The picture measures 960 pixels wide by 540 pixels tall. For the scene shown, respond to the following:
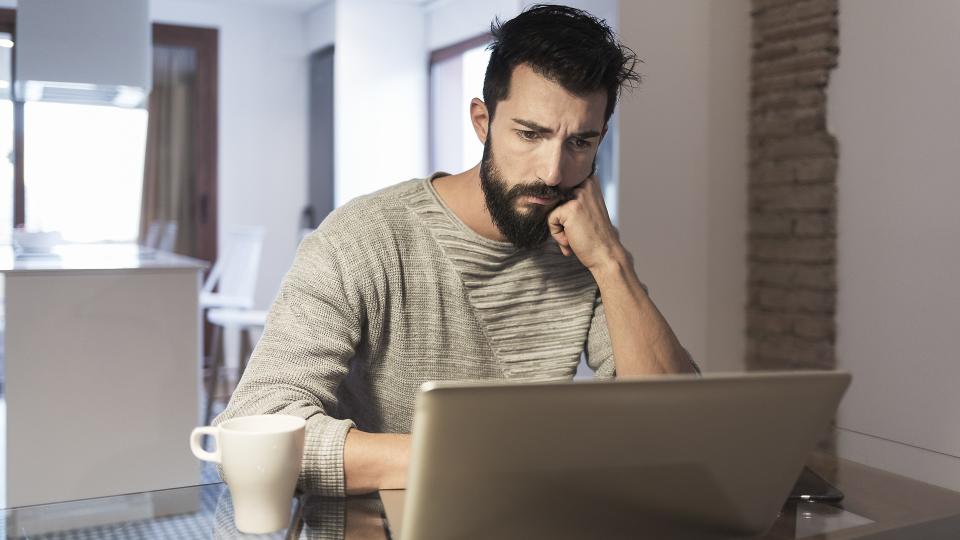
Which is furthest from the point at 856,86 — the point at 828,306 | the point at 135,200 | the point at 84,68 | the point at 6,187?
the point at 135,200

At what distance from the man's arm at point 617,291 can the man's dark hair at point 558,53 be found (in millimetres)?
154

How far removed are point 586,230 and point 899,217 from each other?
5.17 feet

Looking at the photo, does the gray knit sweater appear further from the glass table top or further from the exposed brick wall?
the exposed brick wall

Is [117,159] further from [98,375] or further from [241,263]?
[98,375]

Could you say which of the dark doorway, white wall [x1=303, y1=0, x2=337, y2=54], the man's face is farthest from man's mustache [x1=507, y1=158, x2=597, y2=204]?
white wall [x1=303, y1=0, x2=337, y2=54]

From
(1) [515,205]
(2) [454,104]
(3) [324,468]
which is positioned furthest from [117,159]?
(3) [324,468]

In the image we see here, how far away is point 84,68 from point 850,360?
280 centimetres

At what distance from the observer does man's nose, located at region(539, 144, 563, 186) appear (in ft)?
4.18

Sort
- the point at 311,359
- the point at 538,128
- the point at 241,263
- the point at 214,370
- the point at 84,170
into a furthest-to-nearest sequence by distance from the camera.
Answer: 1. the point at 241,263
2. the point at 214,370
3. the point at 84,170
4. the point at 538,128
5. the point at 311,359

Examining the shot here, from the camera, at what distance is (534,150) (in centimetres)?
129

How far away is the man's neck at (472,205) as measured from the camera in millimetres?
1370

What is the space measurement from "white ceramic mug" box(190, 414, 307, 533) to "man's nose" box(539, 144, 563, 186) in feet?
2.11

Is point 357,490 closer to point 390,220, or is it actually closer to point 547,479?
point 547,479

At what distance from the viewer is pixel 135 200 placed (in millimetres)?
5125
